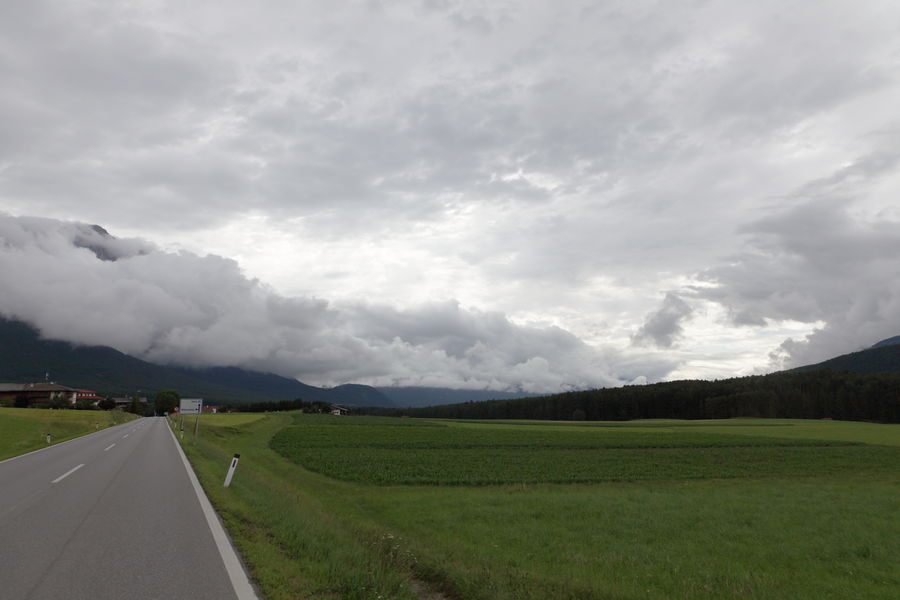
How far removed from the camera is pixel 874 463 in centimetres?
3441

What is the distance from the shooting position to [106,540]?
1012 centimetres

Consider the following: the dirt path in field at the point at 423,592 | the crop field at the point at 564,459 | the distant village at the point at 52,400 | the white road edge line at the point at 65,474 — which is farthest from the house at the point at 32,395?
the dirt path in field at the point at 423,592

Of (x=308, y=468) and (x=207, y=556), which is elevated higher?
(x=207, y=556)

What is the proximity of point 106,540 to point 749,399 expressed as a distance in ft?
499

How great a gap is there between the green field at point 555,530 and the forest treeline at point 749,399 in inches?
4595

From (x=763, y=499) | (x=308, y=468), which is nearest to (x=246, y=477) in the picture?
(x=308, y=468)

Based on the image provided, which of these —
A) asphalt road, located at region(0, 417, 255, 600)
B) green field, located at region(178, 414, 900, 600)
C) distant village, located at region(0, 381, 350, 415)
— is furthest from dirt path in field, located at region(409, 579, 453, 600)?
distant village, located at region(0, 381, 350, 415)

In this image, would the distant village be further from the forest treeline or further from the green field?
the green field

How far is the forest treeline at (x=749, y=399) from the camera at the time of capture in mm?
121438

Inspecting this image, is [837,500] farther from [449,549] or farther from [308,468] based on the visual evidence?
[308,468]

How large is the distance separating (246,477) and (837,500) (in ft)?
73.0

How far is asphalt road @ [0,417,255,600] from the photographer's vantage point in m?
7.43

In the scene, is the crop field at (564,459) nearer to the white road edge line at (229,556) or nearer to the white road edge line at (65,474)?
the white road edge line at (65,474)

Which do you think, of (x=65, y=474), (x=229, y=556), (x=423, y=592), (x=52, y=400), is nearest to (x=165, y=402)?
(x=52, y=400)
